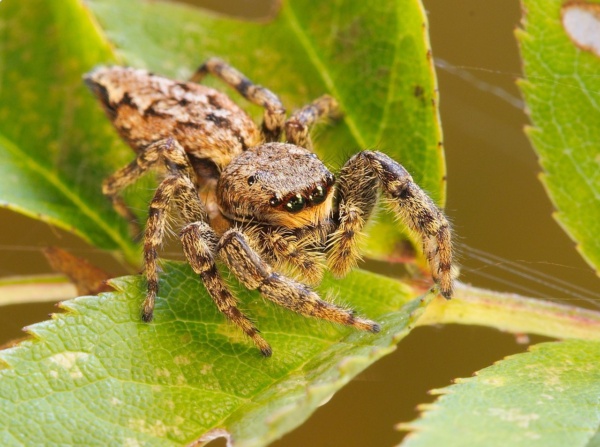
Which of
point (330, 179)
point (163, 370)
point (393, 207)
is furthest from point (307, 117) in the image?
point (163, 370)

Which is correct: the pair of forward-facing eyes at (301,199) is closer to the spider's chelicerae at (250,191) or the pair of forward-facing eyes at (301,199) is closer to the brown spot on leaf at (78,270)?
the spider's chelicerae at (250,191)

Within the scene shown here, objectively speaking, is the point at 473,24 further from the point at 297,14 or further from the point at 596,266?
the point at 596,266

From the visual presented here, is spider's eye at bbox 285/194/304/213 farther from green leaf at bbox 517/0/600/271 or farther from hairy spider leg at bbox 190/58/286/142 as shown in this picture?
green leaf at bbox 517/0/600/271

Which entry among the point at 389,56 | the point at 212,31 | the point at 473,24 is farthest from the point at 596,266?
the point at 473,24

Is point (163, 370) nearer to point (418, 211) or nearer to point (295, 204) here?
point (295, 204)

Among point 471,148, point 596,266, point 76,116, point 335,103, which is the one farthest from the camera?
point 471,148
